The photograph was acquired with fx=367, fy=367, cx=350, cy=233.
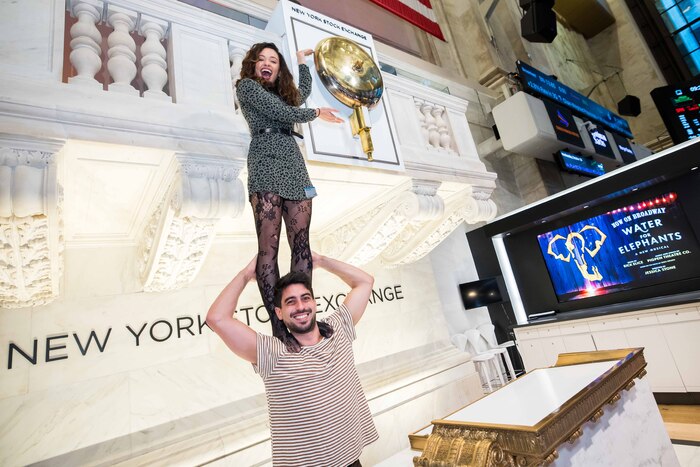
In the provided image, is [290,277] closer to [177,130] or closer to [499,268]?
[177,130]

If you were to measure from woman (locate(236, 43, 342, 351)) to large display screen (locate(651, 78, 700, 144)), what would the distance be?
30.0 feet

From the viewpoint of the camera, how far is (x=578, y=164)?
25.0 feet

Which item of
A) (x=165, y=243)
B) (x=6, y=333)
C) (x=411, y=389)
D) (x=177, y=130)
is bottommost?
(x=411, y=389)

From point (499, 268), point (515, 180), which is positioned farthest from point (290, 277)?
point (515, 180)

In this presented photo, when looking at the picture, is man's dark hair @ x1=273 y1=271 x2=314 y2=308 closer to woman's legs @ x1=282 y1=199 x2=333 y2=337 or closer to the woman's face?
woman's legs @ x1=282 y1=199 x2=333 y2=337

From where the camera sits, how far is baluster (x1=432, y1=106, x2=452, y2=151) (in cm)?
376

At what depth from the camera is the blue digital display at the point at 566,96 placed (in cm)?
750

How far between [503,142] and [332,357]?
23.3ft

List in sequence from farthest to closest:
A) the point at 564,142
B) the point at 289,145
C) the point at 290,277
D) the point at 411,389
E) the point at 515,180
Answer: the point at 515,180 → the point at 564,142 → the point at 411,389 → the point at 289,145 → the point at 290,277

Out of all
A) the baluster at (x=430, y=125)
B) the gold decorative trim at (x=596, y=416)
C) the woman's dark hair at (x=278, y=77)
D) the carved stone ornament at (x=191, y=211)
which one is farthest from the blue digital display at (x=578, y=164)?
the carved stone ornament at (x=191, y=211)

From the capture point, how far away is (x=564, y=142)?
23.6 feet

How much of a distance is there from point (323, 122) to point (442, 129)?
1802 mm

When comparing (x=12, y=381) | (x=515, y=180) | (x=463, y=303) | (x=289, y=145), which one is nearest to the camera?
(x=289, y=145)

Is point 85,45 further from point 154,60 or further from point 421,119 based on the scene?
point 421,119
